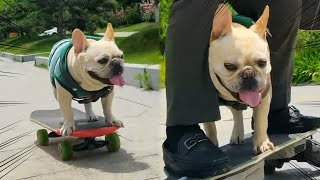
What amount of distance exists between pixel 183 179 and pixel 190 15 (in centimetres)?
17

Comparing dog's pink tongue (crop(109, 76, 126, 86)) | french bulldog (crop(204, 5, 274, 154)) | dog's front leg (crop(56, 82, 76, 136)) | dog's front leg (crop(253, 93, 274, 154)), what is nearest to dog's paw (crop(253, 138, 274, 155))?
dog's front leg (crop(253, 93, 274, 154))

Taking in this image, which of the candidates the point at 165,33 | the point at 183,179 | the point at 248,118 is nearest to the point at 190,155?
the point at 183,179

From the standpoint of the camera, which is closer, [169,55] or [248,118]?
[169,55]

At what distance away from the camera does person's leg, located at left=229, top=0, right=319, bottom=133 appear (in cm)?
58

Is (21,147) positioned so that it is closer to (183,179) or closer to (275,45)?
(183,179)

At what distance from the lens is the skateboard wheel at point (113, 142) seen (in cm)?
85

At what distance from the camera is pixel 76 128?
92 cm

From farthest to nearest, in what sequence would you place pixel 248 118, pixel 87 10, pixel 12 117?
pixel 248 118, pixel 12 117, pixel 87 10

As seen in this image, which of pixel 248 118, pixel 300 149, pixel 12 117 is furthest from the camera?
pixel 248 118

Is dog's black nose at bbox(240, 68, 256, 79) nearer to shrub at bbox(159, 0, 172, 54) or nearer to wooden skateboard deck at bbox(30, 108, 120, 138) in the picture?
shrub at bbox(159, 0, 172, 54)

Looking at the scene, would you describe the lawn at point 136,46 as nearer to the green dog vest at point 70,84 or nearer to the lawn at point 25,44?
the lawn at point 25,44

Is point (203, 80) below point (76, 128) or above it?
above

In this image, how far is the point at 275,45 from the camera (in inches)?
24.1

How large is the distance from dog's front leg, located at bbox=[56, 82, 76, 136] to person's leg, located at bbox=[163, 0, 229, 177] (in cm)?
31
